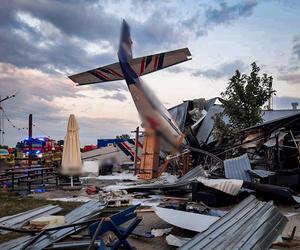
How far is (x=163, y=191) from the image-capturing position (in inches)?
447

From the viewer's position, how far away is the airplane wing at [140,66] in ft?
7.85

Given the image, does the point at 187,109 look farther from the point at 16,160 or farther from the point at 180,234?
the point at 180,234

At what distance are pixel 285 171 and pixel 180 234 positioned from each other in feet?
20.7

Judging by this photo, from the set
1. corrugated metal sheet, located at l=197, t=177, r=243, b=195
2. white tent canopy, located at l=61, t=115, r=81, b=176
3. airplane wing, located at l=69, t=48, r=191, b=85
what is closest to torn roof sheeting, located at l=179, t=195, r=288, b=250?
corrugated metal sheet, located at l=197, t=177, r=243, b=195

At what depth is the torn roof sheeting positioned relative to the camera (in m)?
4.49

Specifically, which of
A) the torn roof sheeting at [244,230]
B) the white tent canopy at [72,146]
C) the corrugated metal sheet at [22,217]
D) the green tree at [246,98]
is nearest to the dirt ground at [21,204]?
the corrugated metal sheet at [22,217]

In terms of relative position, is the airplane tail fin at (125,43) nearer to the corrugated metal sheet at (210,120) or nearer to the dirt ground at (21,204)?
the dirt ground at (21,204)

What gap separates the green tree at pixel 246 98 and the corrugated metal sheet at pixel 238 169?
6.32 meters

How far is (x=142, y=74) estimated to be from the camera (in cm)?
235

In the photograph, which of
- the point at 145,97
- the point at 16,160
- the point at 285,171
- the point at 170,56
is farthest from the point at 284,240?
the point at 16,160

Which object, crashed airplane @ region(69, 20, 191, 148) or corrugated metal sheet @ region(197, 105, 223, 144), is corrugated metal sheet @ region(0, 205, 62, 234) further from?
corrugated metal sheet @ region(197, 105, 223, 144)

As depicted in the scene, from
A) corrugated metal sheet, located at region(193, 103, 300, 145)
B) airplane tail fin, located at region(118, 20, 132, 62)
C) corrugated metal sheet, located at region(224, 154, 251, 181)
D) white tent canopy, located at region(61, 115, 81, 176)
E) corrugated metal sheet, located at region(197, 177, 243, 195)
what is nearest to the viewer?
airplane tail fin, located at region(118, 20, 132, 62)

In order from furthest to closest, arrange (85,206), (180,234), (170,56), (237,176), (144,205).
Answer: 1. (237,176)
2. (144,205)
3. (85,206)
4. (180,234)
5. (170,56)

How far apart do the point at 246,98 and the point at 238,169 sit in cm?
778
